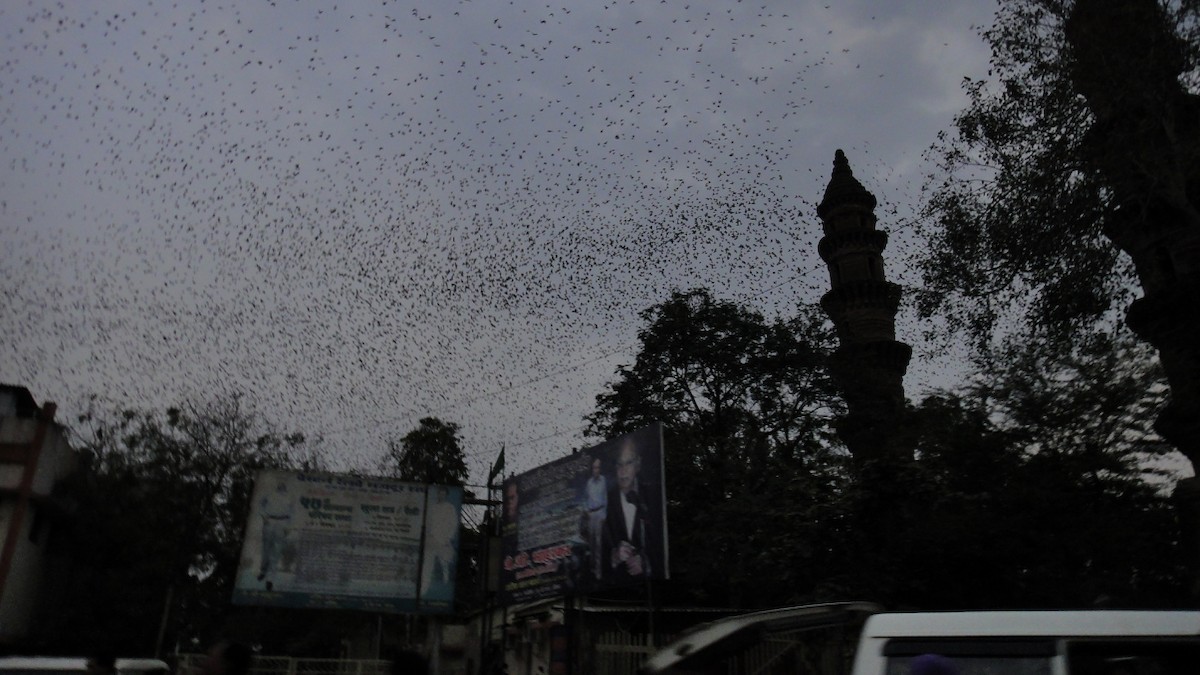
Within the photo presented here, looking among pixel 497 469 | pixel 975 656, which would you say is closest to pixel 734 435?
pixel 497 469

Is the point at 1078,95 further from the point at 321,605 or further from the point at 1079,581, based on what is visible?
the point at 321,605

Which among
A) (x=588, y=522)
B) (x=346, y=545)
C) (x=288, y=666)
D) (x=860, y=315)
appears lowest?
(x=288, y=666)

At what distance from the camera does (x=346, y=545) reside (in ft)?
66.9

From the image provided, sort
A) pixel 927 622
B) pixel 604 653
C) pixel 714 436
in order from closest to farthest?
pixel 927 622, pixel 604 653, pixel 714 436

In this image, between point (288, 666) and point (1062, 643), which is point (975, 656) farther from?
point (288, 666)

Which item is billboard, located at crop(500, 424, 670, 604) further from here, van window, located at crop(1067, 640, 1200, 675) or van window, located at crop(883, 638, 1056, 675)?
van window, located at crop(1067, 640, 1200, 675)

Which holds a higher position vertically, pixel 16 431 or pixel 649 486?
pixel 16 431

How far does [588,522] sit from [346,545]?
7320 millimetres

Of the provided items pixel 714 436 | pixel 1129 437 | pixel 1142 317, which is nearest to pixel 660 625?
pixel 714 436

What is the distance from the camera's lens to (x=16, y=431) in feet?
83.2

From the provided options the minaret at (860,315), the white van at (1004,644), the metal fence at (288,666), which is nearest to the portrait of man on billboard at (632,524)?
the metal fence at (288,666)

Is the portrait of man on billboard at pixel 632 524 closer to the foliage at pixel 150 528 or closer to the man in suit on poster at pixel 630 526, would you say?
the man in suit on poster at pixel 630 526

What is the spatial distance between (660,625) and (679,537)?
237 centimetres

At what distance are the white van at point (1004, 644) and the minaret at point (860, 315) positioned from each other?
2195 centimetres
